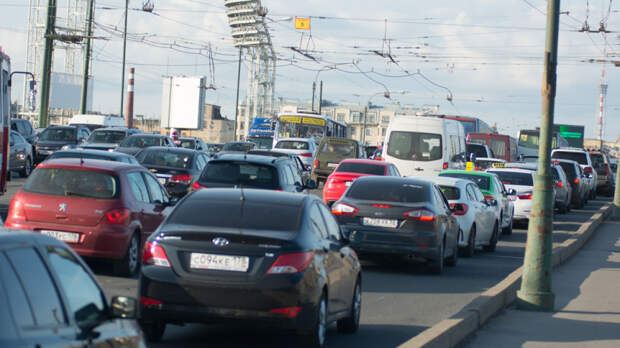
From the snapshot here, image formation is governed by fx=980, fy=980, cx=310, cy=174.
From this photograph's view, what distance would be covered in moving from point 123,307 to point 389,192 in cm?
1072

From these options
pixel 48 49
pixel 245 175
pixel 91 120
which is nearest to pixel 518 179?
pixel 245 175

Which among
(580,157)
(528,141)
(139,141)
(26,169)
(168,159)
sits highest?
(528,141)

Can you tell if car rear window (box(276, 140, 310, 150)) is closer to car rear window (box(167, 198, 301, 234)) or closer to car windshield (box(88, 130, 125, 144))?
car windshield (box(88, 130, 125, 144))

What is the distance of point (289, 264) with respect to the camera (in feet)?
25.8

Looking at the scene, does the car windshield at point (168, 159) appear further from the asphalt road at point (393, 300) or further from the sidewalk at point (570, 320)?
the sidewalk at point (570, 320)

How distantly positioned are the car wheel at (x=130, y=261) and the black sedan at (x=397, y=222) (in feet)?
10.8

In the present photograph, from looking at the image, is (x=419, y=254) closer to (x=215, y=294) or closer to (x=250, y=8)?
(x=215, y=294)

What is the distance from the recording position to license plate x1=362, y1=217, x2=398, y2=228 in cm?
1463

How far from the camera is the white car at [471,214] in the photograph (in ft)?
60.0

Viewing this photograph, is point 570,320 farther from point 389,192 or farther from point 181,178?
point 181,178

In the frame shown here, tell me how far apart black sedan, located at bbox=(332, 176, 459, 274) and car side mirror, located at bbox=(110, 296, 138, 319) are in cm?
980

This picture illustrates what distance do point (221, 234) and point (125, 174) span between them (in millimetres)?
4891

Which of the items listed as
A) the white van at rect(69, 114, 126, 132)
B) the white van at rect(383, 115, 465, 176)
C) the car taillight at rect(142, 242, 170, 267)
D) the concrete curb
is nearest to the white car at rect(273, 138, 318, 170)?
the white van at rect(69, 114, 126, 132)

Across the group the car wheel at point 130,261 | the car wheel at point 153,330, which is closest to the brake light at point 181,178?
the car wheel at point 130,261
